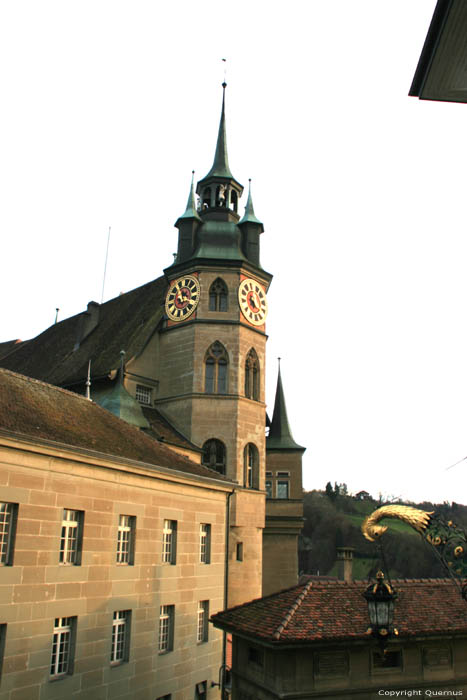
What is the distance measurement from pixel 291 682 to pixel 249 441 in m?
15.6

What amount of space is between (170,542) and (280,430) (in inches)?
647

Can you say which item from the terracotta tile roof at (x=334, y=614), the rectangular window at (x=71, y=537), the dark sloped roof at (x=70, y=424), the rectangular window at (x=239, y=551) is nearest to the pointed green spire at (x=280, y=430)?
the rectangular window at (x=239, y=551)

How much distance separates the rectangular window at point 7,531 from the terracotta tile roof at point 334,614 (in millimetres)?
5130

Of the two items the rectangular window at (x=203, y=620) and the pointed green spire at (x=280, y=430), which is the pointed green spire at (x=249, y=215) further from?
the rectangular window at (x=203, y=620)

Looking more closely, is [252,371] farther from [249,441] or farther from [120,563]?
[120,563]

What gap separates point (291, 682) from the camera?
12.4m

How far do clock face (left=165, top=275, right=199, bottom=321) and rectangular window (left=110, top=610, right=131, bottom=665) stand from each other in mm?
15500

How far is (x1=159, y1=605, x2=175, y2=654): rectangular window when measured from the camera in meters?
18.0

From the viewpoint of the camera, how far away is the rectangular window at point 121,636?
16281 millimetres

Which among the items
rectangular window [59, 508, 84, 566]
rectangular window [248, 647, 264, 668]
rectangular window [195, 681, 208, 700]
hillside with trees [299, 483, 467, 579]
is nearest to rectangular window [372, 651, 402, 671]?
rectangular window [248, 647, 264, 668]

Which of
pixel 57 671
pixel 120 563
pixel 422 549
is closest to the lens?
pixel 57 671

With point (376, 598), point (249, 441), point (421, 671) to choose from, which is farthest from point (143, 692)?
point (249, 441)

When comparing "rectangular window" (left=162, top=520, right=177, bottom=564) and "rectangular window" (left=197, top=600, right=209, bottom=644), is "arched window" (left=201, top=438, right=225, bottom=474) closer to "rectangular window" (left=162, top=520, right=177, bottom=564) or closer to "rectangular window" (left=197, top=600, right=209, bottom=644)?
"rectangular window" (left=197, top=600, right=209, bottom=644)

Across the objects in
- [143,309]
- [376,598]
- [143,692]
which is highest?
[143,309]
